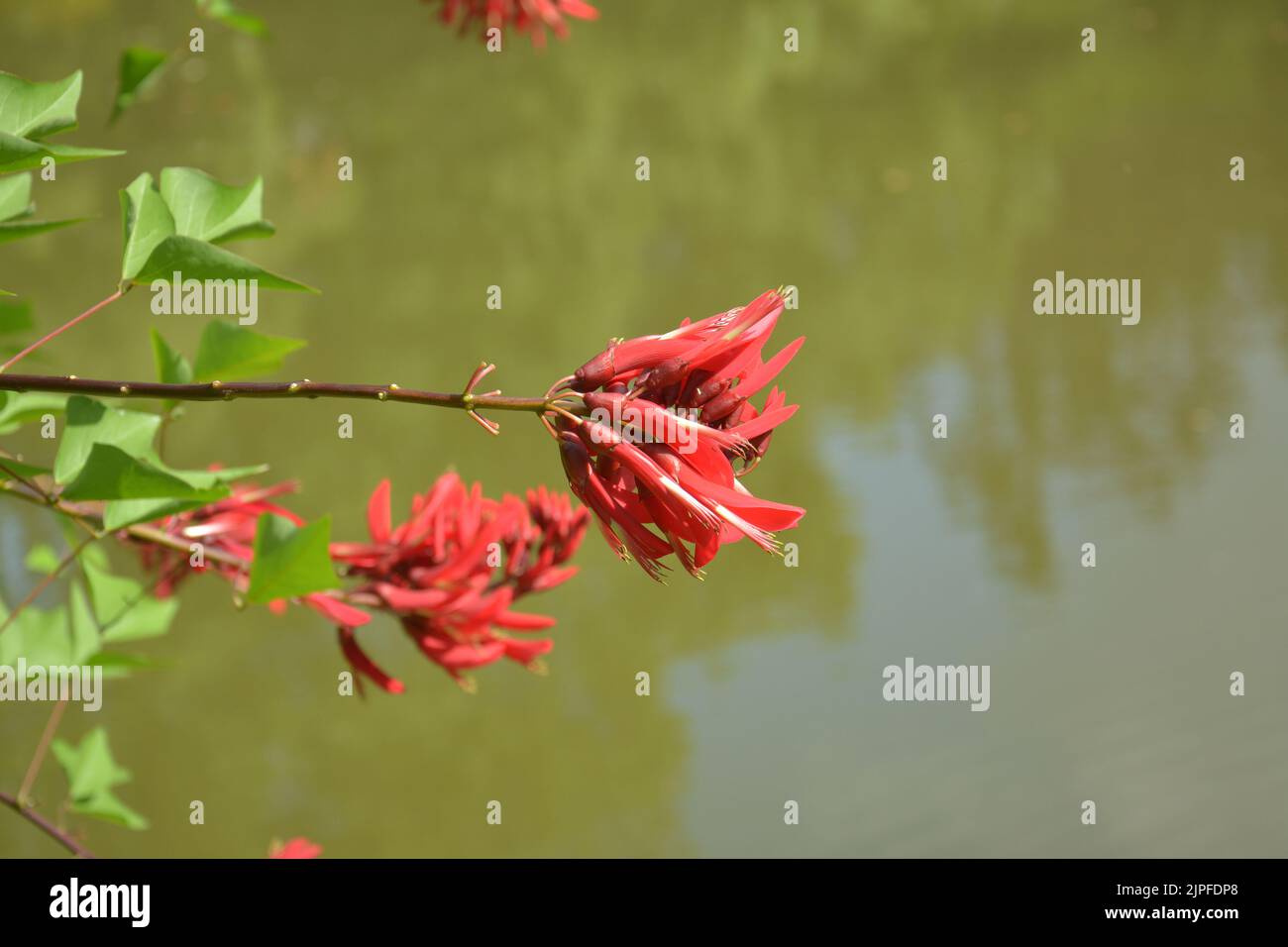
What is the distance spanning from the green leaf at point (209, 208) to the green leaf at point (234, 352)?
0.18 ft

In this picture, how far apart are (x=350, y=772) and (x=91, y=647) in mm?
1567

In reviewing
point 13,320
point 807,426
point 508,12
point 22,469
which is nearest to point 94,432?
point 22,469

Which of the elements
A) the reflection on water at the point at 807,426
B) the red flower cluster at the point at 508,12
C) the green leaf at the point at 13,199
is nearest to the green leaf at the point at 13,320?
the green leaf at the point at 13,199

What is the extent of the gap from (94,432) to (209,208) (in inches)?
5.7

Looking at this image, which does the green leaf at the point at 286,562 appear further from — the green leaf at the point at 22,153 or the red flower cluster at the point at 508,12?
the red flower cluster at the point at 508,12

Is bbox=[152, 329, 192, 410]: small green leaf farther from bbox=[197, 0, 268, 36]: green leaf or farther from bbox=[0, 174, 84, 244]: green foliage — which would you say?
bbox=[197, 0, 268, 36]: green leaf

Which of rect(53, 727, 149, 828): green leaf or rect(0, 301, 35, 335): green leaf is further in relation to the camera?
rect(53, 727, 149, 828): green leaf

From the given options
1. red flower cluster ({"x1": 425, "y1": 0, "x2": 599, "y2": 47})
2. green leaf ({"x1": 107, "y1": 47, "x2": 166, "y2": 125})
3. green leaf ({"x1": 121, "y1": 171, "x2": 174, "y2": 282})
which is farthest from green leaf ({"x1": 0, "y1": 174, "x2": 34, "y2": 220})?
red flower cluster ({"x1": 425, "y1": 0, "x2": 599, "y2": 47})

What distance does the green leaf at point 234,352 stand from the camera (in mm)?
749

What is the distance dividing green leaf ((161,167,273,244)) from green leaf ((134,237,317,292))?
10cm

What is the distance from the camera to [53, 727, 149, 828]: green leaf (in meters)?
1.05

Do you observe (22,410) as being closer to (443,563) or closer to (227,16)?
(443,563)
